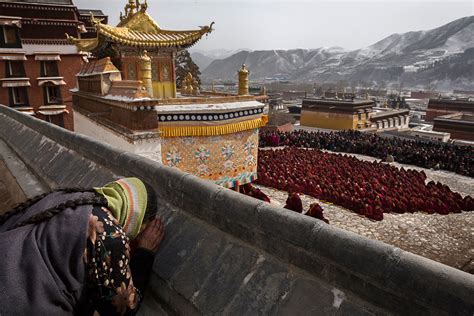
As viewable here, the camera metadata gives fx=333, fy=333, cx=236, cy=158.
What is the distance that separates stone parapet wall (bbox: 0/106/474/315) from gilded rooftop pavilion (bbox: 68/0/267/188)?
21.2 ft

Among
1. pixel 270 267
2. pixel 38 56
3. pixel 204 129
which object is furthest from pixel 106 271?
pixel 38 56

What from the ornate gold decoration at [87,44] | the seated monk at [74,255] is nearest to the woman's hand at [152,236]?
the seated monk at [74,255]

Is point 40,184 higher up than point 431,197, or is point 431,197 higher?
point 40,184

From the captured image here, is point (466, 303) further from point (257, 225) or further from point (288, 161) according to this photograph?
point (288, 161)

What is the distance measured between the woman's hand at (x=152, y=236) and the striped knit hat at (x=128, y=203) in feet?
0.35

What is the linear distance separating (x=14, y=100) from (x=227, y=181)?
48.1 ft

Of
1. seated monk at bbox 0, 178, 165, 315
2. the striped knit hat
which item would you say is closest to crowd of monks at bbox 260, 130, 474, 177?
the striped knit hat

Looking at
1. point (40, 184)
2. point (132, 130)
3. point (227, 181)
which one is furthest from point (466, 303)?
point (227, 181)

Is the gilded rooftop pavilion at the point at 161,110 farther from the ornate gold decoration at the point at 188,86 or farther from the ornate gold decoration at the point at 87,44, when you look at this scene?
the ornate gold decoration at the point at 188,86

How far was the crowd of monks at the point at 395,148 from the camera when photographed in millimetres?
18016

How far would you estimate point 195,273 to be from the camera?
1.92m

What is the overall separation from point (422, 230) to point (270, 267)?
10744 millimetres

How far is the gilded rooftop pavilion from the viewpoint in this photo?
891 cm

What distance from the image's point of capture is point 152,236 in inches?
82.3
